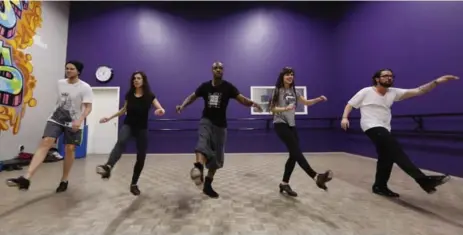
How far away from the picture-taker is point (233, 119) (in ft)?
25.0

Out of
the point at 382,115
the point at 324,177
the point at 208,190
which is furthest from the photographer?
the point at 382,115

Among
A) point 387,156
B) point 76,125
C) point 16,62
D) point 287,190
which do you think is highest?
point 16,62

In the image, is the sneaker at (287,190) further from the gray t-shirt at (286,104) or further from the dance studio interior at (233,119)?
the gray t-shirt at (286,104)

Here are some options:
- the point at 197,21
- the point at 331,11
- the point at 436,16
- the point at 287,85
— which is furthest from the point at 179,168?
the point at 331,11

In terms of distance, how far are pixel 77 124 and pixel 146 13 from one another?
19.0ft

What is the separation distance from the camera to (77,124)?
120 inches

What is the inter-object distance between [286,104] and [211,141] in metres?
1.00

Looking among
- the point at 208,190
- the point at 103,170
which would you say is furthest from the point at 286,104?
the point at 103,170

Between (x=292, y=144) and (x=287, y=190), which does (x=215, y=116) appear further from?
(x=287, y=190)

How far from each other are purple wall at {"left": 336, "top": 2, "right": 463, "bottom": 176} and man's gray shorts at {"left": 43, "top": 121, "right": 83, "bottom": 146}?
538 cm

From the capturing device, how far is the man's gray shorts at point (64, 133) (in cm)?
292

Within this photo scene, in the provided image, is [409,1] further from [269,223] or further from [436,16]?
[269,223]

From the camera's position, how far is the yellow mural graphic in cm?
522

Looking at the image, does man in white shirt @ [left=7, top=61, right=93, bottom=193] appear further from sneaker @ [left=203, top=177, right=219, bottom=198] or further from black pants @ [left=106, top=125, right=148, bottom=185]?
sneaker @ [left=203, top=177, right=219, bottom=198]
